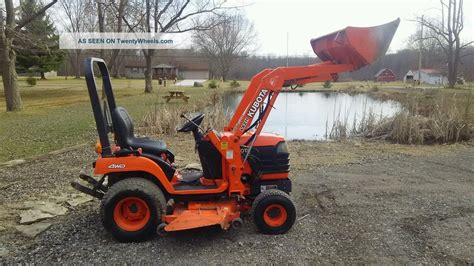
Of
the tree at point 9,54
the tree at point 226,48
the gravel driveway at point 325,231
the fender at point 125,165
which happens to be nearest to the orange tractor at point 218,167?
the fender at point 125,165

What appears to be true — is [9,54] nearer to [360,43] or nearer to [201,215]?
[201,215]

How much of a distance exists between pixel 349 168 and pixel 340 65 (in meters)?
3.19

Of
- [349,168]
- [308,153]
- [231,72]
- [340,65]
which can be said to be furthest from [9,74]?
[231,72]

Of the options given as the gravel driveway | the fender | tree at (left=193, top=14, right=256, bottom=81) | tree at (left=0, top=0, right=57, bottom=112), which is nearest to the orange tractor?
the fender

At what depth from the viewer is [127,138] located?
3.98m

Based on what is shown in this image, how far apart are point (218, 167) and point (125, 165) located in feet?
3.14

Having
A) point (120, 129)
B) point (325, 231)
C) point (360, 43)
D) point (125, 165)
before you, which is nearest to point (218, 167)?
point (125, 165)

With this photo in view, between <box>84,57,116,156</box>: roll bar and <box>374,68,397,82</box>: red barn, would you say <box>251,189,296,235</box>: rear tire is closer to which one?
<box>84,57,116,156</box>: roll bar

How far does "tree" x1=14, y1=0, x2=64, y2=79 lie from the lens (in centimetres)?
1520

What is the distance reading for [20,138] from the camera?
9.41 m

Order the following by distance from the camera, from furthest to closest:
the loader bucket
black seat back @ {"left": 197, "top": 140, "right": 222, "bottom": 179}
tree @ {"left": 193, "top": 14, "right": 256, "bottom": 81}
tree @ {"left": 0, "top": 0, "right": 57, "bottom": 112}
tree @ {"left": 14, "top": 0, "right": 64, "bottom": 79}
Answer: tree @ {"left": 193, "top": 14, "right": 256, "bottom": 81} → tree @ {"left": 14, "top": 0, "right": 64, "bottom": 79} → tree @ {"left": 0, "top": 0, "right": 57, "bottom": 112} → black seat back @ {"left": 197, "top": 140, "right": 222, "bottom": 179} → the loader bucket

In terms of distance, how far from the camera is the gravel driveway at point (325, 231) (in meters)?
3.49

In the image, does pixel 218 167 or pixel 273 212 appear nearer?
pixel 273 212

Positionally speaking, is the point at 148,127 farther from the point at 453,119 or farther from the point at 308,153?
the point at 453,119
